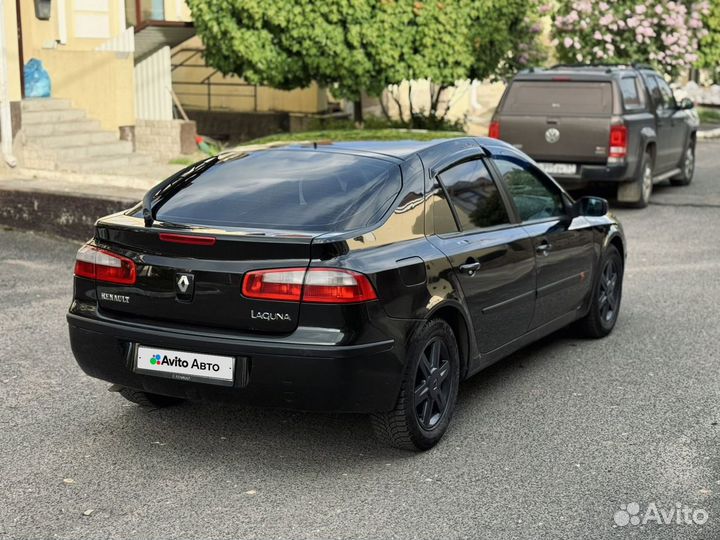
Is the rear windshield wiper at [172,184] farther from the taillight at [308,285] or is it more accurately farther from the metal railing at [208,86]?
the metal railing at [208,86]

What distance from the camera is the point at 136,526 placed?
4629 millimetres

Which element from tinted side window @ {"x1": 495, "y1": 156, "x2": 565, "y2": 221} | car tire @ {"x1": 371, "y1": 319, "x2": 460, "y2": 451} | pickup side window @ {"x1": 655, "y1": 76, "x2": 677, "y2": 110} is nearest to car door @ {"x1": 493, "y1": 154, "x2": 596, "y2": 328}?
tinted side window @ {"x1": 495, "y1": 156, "x2": 565, "y2": 221}

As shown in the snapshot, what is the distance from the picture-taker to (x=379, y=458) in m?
5.53

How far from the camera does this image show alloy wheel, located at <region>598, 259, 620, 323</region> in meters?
8.02

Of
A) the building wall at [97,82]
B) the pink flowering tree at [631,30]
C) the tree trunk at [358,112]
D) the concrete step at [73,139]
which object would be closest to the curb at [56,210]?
the concrete step at [73,139]

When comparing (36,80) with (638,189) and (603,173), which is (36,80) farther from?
(638,189)

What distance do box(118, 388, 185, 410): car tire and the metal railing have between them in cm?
1786

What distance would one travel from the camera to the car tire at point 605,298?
785 cm

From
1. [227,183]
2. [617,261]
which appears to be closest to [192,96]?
[617,261]

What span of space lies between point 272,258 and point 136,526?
1.28 meters

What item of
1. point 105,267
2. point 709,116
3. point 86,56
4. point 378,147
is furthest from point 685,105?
point 709,116

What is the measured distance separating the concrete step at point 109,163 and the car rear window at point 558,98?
5.69 m

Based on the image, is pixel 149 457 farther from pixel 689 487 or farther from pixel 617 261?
pixel 617 261

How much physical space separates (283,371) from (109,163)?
12.5 metres
